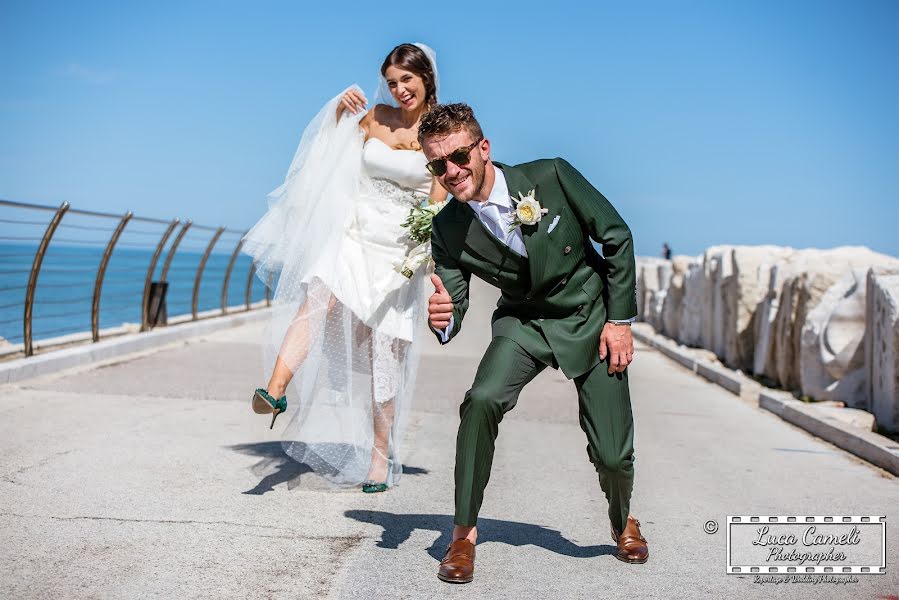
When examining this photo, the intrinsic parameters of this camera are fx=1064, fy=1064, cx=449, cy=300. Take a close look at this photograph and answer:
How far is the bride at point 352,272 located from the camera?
19.2 feet

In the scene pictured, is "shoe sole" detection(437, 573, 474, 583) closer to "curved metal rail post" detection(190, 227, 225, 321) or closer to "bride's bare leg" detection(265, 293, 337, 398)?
"bride's bare leg" detection(265, 293, 337, 398)

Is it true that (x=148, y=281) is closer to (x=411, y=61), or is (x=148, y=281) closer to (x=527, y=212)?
(x=411, y=61)

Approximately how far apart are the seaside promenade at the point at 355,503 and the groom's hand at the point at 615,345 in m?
0.87

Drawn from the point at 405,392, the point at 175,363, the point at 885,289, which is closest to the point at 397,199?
the point at 405,392

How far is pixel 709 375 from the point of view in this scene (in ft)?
43.9

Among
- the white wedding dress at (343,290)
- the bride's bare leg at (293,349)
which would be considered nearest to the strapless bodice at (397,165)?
the white wedding dress at (343,290)

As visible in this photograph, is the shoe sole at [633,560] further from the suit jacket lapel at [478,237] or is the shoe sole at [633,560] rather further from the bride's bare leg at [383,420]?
the bride's bare leg at [383,420]

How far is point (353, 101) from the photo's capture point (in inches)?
241

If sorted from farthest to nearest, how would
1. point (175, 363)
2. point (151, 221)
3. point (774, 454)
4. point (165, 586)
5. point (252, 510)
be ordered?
point (151, 221)
point (175, 363)
point (774, 454)
point (252, 510)
point (165, 586)

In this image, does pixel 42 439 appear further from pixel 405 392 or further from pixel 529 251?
pixel 529 251

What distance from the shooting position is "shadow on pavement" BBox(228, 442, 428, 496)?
591 cm

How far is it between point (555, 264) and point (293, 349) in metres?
2.02

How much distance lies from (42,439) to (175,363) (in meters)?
5.00

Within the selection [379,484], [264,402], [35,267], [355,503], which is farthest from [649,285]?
[264,402]
